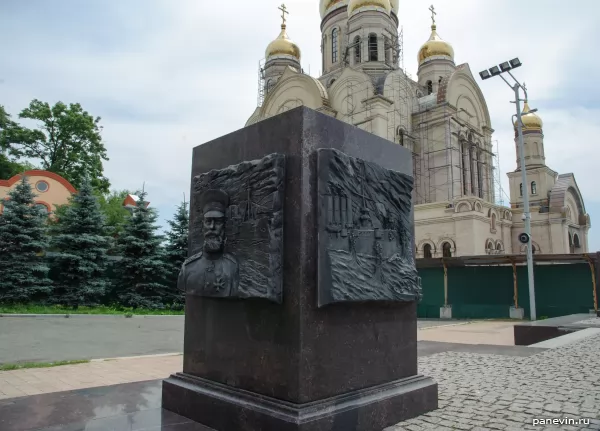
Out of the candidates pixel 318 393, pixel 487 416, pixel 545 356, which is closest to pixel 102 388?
pixel 318 393

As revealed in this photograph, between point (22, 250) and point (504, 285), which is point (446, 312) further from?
point (22, 250)

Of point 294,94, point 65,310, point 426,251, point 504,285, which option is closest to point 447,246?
point 426,251

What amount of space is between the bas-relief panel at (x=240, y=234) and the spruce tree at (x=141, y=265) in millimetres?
16600

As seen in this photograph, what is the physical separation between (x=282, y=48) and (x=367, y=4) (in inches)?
376

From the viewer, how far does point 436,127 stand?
109 ft

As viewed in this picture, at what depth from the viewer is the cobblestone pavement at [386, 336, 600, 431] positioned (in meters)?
3.84

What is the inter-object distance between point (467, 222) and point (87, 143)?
26.5m

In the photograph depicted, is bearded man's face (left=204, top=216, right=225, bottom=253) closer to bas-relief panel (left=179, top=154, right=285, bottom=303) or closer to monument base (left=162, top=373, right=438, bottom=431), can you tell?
bas-relief panel (left=179, top=154, right=285, bottom=303)

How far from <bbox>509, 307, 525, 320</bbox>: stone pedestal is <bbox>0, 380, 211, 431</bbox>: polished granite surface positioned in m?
15.7

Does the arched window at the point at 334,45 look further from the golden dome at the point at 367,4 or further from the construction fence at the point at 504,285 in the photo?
the construction fence at the point at 504,285

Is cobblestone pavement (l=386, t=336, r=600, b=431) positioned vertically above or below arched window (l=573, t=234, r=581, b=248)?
below

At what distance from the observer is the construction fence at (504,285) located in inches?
656

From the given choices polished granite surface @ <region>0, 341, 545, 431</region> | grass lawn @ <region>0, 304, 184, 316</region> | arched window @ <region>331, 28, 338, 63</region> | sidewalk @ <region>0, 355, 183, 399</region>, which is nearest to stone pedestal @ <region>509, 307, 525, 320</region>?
grass lawn @ <region>0, 304, 184, 316</region>

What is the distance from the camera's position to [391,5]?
124 feet
